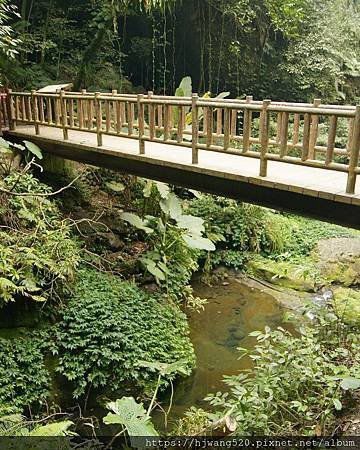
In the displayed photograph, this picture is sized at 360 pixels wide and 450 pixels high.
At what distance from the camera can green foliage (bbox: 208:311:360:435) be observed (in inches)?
152

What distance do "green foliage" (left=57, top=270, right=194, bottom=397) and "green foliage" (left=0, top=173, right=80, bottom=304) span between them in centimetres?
40

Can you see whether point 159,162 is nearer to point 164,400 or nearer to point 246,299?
point 164,400

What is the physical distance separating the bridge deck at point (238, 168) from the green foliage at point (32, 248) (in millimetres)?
1172

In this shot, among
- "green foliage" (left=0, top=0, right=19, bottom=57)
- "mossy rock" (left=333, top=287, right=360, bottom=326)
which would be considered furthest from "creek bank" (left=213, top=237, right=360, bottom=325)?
"green foliage" (left=0, top=0, right=19, bottom=57)

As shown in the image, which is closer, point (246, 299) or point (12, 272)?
point (12, 272)

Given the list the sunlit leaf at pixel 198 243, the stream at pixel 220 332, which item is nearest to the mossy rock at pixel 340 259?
the stream at pixel 220 332

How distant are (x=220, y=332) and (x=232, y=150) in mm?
3152

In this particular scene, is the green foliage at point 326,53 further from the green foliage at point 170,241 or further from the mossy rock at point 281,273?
the green foliage at point 170,241

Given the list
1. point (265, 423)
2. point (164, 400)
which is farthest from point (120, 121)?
point (265, 423)

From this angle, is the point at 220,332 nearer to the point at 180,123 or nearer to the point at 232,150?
the point at 232,150

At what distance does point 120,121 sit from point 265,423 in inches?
161

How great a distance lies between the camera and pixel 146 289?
657cm

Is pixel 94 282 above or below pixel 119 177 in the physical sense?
below

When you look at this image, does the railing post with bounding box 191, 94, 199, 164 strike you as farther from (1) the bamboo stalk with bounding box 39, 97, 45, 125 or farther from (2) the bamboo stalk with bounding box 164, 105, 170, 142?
(1) the bamboo stalk with bounding box 39, 97, 45, 125
